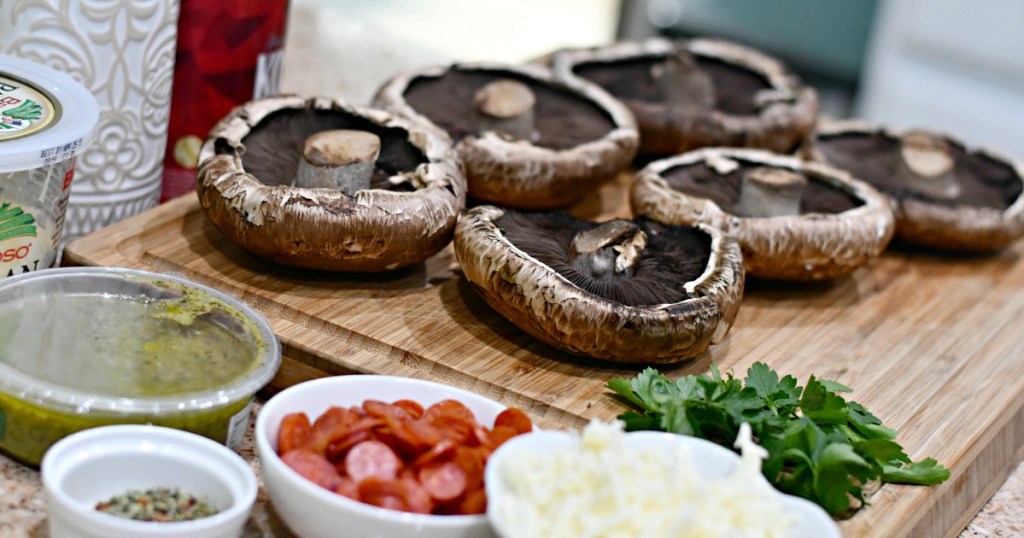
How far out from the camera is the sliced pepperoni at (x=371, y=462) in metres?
1.08

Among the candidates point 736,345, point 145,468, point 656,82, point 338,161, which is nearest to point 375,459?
point 145,468

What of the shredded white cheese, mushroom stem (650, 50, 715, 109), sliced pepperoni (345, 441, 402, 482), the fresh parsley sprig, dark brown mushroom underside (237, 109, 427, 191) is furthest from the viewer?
mushroom stem (650, 50, 715, 109)

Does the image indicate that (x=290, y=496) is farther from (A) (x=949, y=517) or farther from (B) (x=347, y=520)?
(A) (x=949, y=517)

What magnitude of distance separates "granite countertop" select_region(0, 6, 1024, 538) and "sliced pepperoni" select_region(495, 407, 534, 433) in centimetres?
23

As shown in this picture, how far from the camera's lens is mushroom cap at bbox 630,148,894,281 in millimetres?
1697

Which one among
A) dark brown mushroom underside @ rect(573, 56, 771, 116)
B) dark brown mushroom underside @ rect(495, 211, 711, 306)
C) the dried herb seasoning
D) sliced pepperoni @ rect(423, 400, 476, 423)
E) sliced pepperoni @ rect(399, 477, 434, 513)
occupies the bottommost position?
the dried herb seasoning

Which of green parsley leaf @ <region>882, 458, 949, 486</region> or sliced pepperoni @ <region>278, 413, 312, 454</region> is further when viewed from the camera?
green parsley leaf @ <region>882, 458, 949, 486</region>

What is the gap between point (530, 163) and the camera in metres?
1.78

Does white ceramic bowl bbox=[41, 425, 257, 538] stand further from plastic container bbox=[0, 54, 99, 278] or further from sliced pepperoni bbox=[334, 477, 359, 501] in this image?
plastic container bbox=[0, 54, 99, 278]

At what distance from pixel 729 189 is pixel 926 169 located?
401 mm

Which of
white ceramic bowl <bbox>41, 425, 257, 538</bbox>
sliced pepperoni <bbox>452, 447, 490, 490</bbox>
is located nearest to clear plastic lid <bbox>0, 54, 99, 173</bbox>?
white ceramic bowl <bbox>41, 425, 257, 538</bbox>

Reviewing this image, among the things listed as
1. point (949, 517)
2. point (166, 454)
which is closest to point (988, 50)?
point (949, 517)

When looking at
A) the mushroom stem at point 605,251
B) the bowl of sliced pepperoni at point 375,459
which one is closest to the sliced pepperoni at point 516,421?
the bowl of sliced pepperoni at point 375,459

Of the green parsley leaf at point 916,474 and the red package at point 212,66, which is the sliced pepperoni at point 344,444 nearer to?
the green parsley leaf at point 916,474
